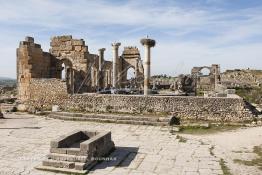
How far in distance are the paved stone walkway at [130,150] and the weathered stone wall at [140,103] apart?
2269 millimetres

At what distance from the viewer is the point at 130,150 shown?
36.8ft

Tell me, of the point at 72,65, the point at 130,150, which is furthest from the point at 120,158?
the point at 72,65

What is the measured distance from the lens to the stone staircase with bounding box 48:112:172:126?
650 inches

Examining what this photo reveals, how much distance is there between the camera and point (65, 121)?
1805 cm

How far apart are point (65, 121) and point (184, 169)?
10.1 m

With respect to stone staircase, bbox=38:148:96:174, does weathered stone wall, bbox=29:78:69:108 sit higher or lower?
higher

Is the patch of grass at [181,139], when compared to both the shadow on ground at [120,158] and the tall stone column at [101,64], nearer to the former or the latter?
the shadow on ground at [120,158]

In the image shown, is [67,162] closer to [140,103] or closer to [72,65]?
[140,103]

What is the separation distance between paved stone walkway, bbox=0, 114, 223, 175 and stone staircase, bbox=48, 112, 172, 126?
0.58m

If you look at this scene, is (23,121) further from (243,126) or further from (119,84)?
(119,84)

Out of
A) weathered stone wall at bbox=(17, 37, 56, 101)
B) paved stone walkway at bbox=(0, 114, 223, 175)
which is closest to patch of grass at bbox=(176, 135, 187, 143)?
paved stone walkway at bbox=(0, 114, 223, 175)

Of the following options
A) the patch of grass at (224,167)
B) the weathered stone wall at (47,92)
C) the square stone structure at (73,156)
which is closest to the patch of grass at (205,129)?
the patch of grass at (224,167)

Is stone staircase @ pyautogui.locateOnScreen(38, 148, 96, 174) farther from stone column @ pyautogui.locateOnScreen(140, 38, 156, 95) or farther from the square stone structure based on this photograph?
stone column @ pyautogui.locateOnScreen(140, 38, 156, 95)

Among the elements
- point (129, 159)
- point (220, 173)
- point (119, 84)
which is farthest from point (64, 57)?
point (220, 173)
